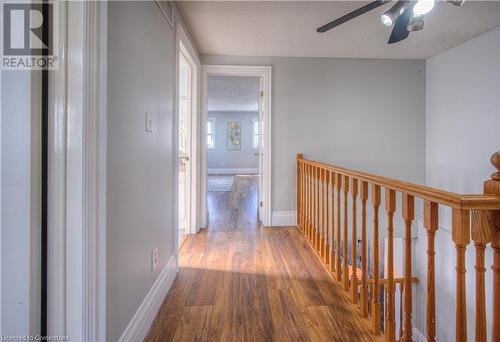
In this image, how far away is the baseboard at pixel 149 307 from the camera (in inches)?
49.2

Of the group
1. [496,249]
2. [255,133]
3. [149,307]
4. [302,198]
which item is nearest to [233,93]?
[255,133]

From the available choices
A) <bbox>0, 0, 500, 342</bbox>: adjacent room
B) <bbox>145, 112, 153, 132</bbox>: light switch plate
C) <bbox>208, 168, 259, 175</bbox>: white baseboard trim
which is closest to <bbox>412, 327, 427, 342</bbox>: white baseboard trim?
<bbox>0, 0, 500, 342</bbox>: adjacent room

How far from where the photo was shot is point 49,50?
0.86 meters

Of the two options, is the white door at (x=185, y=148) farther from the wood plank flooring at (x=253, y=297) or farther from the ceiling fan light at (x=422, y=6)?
the ceiling fan light at (x=422, y=6)

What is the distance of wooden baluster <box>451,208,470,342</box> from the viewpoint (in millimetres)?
859

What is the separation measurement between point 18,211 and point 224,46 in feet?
8.93

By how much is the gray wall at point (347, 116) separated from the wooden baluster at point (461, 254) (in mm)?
2522

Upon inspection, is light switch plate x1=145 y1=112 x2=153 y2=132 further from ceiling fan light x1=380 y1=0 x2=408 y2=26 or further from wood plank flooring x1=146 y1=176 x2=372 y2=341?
ceiling fan light x1=380 y1=0 x2=408 y2=26

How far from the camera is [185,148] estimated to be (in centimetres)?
314

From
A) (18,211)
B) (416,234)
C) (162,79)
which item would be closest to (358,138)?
(416,234)

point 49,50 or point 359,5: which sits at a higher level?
point 359,5

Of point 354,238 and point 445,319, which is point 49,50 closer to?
point 354,238

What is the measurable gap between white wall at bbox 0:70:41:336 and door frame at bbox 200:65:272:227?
7.88 ft

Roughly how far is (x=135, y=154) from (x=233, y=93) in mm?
5597
